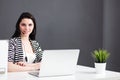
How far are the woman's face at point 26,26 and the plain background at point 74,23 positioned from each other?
0.57 m

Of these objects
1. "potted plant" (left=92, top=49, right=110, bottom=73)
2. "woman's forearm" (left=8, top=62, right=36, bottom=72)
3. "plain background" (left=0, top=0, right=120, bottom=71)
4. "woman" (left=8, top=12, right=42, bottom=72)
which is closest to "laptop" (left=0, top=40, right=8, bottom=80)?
"woman's forearm" (left=8, top=62, right=36, bottom=72)

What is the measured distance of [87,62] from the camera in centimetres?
474

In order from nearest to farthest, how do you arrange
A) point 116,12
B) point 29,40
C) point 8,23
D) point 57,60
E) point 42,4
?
point 57,60 < point 29,40 < point 8,23 < point 42,4 < point 116,12

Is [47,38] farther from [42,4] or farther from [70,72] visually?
[70,72]

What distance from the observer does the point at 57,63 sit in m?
2.08

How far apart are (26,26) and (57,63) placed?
1248 mm

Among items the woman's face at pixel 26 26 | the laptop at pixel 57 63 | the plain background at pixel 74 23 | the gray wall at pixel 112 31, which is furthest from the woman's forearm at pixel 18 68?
the gray wall at pixel 112 31

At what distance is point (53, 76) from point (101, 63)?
1.55 ft

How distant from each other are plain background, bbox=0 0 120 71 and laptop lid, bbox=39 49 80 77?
1821mm

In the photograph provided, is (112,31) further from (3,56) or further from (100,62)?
(3,56)

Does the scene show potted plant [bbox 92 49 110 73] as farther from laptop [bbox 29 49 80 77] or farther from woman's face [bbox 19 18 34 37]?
woman's face [bbox 19 18 34 37]

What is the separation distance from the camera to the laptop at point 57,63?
6.64 ft

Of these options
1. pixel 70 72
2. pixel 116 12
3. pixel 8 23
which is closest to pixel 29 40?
pixel 8 23

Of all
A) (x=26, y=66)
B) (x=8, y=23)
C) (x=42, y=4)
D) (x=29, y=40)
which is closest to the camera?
(x=26, y=66)
